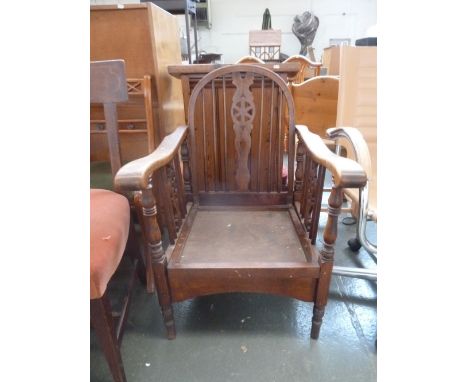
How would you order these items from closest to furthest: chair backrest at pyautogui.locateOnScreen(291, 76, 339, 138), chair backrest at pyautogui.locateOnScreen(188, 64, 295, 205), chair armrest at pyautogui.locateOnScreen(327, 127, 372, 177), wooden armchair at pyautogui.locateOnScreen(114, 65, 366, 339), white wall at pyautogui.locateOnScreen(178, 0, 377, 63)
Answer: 1. wooden armchair at pyautogui.locateOnScreen(114, 65, 366, 339)
2. chair armrest at pyautogui.locateOnScreen(327, 127, 372, 177)
3. chair backrest at pyautogui.locateOnScreen(188, 64, 295, 205)
4. chair backrest at pyautogui.locateOnScreen(291, 76, 339, 138)
5. white wall at pyautogui.locateOnScreen(178, 0, 377, 63)

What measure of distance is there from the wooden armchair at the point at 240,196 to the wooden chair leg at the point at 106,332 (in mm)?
163

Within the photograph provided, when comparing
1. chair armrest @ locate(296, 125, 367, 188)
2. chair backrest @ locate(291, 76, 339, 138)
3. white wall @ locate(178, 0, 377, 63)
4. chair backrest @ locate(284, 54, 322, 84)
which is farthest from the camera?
white wall @ locate(178, 0, 377, 63)

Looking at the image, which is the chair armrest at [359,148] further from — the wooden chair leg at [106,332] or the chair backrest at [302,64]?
the chair backrest at [302,64]

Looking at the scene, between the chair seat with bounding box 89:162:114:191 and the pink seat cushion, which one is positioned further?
the chair seat with bounding box 89:162:114:191

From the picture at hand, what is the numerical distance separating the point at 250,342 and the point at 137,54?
1.25m

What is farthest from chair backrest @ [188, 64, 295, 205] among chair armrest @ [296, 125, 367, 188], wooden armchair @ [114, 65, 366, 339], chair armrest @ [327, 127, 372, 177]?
chair armrest @ [296, 125, 367, 188]

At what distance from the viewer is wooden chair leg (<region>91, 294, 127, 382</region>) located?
0.75 metres

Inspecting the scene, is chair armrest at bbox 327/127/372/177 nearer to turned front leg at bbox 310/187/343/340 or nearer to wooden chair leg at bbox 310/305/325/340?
turned front leg at bbox 310/187/343/340

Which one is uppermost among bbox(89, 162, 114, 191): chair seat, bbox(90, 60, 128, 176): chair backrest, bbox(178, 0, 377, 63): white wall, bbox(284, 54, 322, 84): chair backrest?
bbox(178, 0, 377, 63): white wall

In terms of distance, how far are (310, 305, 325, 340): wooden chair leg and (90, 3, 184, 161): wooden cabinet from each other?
3.07 ft

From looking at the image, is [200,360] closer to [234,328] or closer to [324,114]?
[234,328]

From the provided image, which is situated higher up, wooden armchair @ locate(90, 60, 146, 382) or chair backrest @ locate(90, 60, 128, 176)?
chair backrest @ locate(90, 60, 128, 176)
